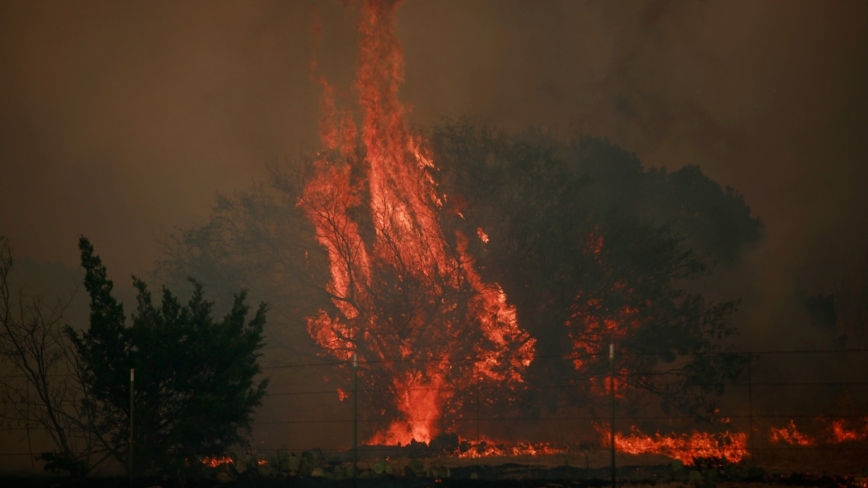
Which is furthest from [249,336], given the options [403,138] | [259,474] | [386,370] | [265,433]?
[265,433]

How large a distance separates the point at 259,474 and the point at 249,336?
2453 mm

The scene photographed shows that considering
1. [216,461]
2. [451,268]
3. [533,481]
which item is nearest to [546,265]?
[451,268]

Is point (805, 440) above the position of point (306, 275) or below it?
below

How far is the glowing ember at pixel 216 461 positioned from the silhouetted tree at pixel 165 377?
0.25m

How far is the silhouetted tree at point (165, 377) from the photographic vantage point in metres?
15.4

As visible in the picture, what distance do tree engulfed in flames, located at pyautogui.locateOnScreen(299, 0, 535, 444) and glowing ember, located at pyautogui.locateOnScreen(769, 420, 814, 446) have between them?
6513 millimetres

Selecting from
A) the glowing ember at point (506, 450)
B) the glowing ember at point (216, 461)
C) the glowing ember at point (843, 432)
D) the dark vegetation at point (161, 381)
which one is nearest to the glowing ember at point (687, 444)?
the glowing ember at point (506, 450)

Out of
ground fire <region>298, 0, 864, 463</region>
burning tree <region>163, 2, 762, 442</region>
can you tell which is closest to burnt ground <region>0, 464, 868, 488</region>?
ground fire <region>298, 0, 864, 463</region>

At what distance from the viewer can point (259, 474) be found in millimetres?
15641

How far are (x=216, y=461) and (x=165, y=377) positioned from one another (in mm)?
2066

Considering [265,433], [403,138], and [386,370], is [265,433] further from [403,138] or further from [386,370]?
[403,138]

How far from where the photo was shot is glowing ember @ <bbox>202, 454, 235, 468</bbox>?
16.0 meters

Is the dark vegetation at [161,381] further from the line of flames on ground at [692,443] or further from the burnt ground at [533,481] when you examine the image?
the line of flames on ground at [692,443]

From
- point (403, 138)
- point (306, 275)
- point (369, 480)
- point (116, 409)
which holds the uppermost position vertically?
point (403, 138)
